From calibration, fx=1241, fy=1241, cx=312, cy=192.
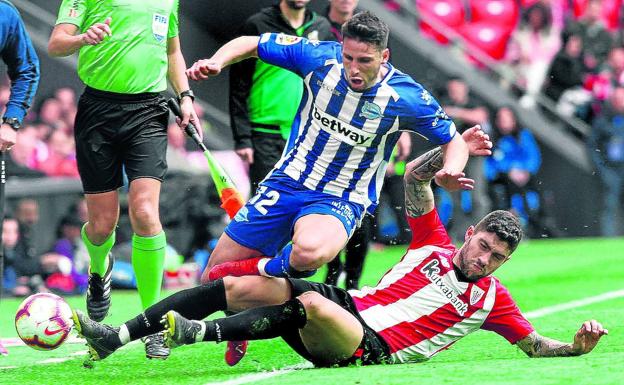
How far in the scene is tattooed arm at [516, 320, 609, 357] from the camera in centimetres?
634

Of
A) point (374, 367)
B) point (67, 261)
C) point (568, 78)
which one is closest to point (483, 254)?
point (374, 367)

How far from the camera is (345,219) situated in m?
6.90

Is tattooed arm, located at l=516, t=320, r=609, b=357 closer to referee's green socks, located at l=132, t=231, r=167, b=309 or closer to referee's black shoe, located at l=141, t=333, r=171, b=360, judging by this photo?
referee's black shoe, located at l=141, t=333, r=171, b=360

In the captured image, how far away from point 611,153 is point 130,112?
33.1 ft

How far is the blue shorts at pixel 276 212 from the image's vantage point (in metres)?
7.02

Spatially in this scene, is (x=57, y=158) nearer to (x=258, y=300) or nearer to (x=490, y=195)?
(x=490, y=195)

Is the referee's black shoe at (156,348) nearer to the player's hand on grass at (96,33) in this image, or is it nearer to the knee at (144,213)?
the knee at (144,213)

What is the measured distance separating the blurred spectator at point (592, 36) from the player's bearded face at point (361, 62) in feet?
35.7

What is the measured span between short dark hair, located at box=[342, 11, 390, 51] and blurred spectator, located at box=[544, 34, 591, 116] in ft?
34.9

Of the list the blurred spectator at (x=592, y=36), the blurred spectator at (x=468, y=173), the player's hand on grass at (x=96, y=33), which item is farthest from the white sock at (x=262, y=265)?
the blurred spectator at (x=592, y=36)

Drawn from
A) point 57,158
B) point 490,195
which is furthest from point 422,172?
point 490,195

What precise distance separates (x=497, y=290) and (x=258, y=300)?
1284 millimetres

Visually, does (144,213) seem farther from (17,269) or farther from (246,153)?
(17,269)

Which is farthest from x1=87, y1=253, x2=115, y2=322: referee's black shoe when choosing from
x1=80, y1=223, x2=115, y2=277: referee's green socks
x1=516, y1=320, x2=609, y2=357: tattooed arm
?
x1=516, y1=320, x2=609, y2=357: tattooed arm
